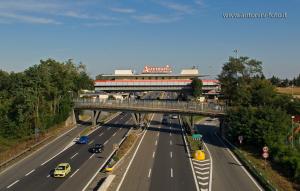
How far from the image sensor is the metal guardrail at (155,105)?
82.2 meters

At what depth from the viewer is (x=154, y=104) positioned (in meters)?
89.4

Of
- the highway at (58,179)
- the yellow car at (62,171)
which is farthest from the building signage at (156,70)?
the yellow car at (62,171)

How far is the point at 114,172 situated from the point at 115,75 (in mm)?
130895

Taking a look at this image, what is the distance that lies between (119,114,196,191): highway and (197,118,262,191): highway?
3348 mm

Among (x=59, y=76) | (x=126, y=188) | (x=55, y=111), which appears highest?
(x=59, y=76)

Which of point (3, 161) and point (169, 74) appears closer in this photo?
point (3, 161)

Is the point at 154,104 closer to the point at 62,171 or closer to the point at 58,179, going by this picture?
the point at 62,171

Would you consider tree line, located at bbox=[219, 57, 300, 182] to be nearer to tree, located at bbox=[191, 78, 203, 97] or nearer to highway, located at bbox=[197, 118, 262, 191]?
highway, located at bbox=[197, 118, 262, 191]

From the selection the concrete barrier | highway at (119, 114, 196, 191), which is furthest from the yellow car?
highway at (119, 114, 196, 191)

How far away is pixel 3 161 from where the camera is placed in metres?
59.4

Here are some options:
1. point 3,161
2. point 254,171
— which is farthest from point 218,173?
point 3,161

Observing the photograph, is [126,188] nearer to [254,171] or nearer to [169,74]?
[254,171]

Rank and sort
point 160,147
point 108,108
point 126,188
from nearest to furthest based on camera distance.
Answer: point 126,188, point 160,147, point 108,108

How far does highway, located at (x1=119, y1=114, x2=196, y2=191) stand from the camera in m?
46.3
